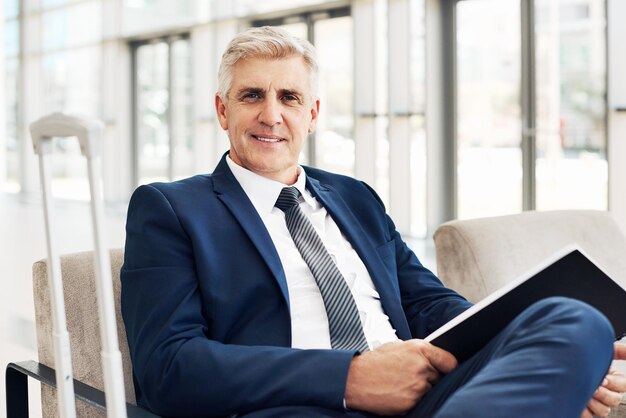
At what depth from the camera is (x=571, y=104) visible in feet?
24.0

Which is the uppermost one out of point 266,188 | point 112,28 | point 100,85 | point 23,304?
point 112,28

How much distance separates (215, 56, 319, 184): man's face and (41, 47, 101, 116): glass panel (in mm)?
12291

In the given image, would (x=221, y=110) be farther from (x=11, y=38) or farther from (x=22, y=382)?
(x=11, y=38)

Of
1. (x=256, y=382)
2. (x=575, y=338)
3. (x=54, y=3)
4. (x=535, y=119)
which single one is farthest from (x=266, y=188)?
(x=54, y=3)

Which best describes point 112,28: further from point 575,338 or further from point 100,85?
point 575,338

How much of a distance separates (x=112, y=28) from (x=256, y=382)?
12652mm

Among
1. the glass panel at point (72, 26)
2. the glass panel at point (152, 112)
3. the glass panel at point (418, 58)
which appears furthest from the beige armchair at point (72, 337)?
the glass panel at point (72, 26)

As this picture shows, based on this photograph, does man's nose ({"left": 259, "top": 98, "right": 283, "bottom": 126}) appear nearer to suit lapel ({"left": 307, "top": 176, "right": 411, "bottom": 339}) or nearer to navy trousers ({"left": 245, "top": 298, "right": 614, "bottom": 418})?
suit lapel ({"left": 307, "top": 176, "right": 411, "bottom": 339})

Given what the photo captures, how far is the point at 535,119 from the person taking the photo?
7.57 metres

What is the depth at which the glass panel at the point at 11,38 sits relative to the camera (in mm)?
16375

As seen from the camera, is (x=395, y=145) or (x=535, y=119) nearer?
(x=535, y=119)

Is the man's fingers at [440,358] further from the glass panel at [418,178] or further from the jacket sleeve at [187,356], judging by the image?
the glass panel at [418,178]

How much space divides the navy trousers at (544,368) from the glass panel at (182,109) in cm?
1104

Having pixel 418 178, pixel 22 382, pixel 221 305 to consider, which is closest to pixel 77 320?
pixel 22 382
